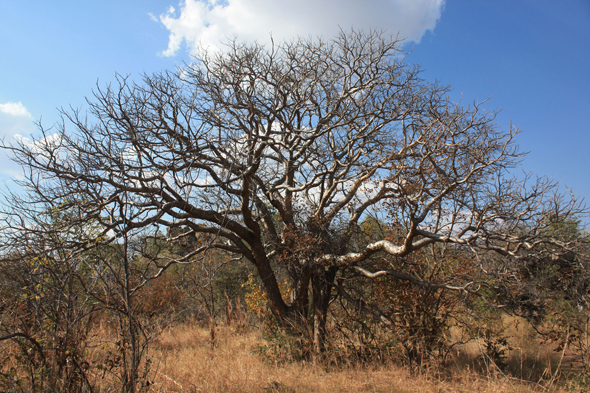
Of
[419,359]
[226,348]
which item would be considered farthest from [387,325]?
[226,348]

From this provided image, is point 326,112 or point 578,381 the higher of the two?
point 326,112

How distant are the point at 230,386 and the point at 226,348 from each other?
3.70 meters

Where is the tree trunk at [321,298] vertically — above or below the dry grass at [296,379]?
above

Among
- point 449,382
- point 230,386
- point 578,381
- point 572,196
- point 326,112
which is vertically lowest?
point 578,381

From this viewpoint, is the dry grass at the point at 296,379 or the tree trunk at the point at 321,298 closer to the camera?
the dry grass at the point at 296,379

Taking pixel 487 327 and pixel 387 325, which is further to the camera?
pixel 487 327

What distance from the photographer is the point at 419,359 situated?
6102 millimetres

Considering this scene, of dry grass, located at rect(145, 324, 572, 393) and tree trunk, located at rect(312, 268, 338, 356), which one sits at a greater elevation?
tree trunk, located at rect(312, 268, 338, 356)

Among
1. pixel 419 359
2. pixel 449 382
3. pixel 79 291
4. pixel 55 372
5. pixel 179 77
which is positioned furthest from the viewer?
pixel 179 77

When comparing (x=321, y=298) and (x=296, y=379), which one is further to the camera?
(x=321, y=298)

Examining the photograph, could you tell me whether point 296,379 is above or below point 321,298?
below

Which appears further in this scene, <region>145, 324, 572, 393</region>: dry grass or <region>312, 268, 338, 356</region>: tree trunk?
<region>312, 268, 338, 356</region>: tree trunk

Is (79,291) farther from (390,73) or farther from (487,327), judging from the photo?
(390,73)

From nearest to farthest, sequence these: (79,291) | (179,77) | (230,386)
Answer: (79,291)
(230,386)
(179,77)
